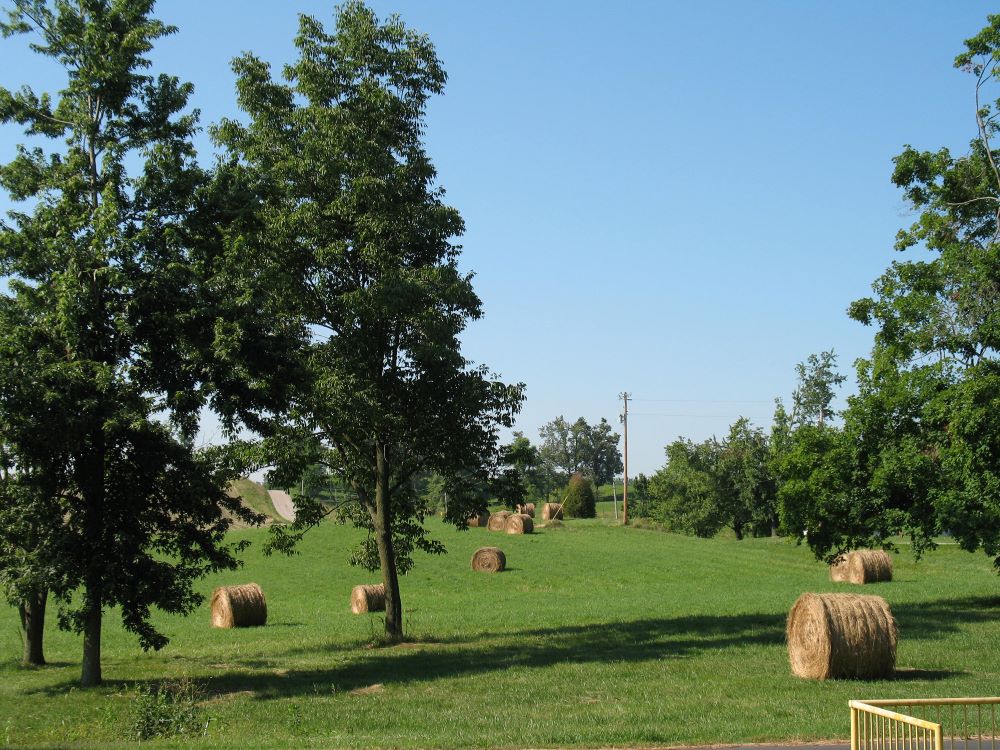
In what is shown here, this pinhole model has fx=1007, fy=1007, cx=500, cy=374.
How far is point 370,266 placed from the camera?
24344 millimetres

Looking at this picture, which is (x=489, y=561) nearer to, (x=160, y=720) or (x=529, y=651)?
(x=529, y=651)

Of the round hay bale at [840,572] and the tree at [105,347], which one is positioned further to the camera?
the round hay bale at [840,572]

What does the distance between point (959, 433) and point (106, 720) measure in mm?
20386

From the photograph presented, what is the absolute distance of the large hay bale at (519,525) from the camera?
6350 centimetres

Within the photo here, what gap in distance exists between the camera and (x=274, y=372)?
19.3 m

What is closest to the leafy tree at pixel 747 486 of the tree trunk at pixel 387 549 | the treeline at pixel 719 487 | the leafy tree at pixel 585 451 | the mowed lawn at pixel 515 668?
the treeline at pixel 719 487

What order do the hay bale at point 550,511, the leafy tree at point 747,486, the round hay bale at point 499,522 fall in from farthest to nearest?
the hay bale at point 550,511
the leafy tree at point 747,486
the round hay bale at point 499,522

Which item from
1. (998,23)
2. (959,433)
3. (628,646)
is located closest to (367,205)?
(628,646)

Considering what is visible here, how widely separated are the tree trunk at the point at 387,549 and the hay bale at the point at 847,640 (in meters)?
11.2

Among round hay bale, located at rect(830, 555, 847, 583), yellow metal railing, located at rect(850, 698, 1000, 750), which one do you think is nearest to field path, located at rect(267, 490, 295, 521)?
round hay bale, located at rect(830, 555, 847, 583)

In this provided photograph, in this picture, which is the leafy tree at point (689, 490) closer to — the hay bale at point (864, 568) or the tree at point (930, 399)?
the hay bale at point (864, 568)

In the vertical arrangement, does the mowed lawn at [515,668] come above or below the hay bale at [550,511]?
below

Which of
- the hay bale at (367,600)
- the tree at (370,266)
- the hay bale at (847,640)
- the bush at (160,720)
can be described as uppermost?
the tree at (370,266)

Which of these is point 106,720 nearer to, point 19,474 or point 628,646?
point 19,474
